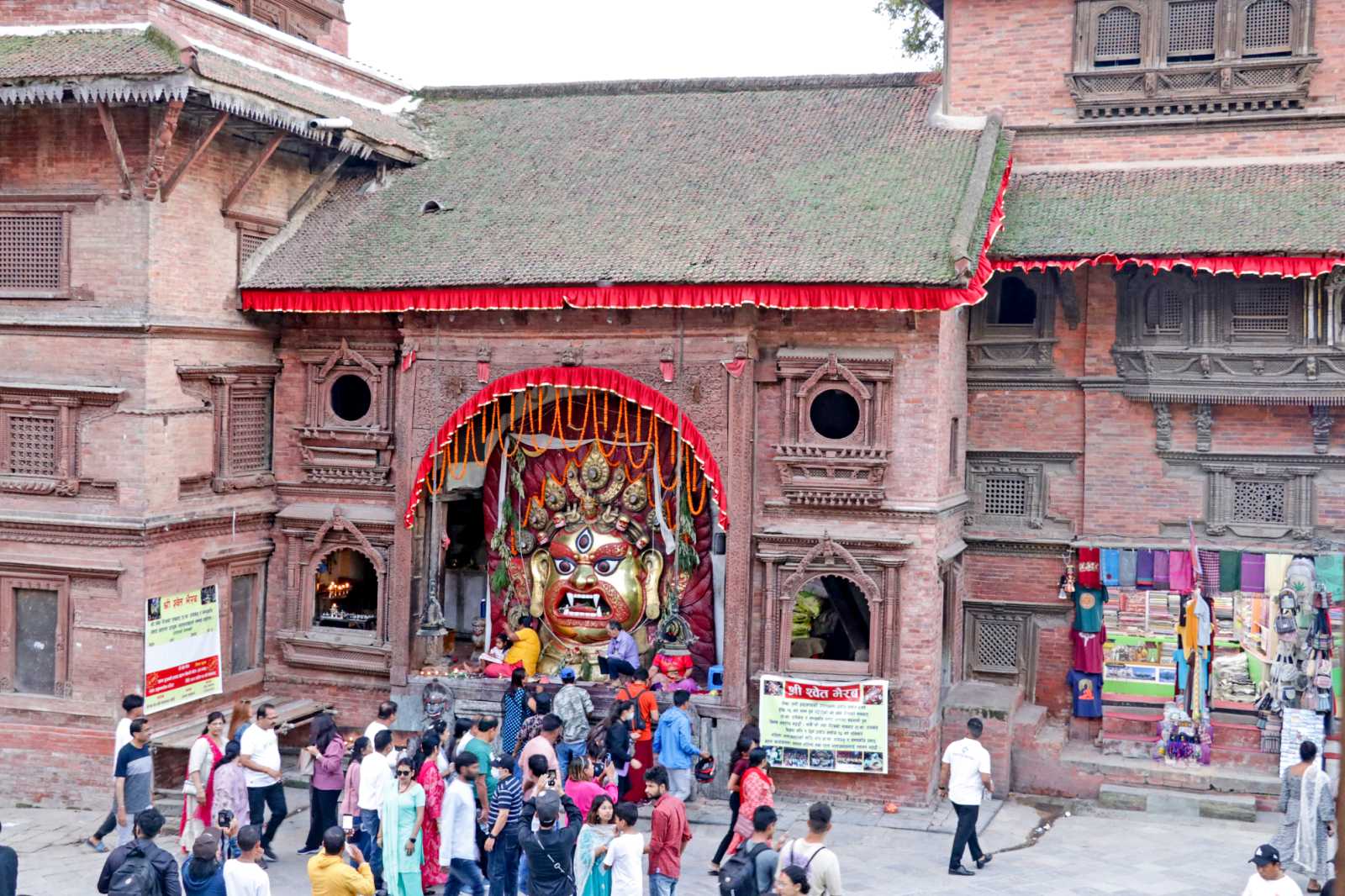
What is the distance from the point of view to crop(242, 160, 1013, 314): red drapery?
16.3 meters

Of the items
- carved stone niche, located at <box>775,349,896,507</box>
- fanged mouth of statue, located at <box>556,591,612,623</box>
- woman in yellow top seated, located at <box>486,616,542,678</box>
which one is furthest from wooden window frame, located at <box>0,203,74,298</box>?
carved stone niche, located at <box>775,349,896,507</box>

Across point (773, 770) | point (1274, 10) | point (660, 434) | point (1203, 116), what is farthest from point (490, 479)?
point (1274, 10)

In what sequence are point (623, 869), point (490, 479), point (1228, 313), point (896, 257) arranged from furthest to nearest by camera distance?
point (490, 479), point (1228, 313), point (896, 257), point (623, 869)

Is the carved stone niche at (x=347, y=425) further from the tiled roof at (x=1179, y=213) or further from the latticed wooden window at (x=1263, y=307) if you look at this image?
the latticed wooden window at (x=1263, y=307)

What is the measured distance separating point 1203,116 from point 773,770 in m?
9.75

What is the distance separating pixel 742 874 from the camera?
33.9 ft

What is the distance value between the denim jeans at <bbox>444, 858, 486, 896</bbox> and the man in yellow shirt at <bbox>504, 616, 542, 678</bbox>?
5.86 m

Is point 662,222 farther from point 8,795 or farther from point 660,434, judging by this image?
point 8,795

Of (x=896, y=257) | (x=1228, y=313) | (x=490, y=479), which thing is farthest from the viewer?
(x=490, y=479)

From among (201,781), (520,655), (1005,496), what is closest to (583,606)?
(520,655)

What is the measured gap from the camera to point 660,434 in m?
18.5

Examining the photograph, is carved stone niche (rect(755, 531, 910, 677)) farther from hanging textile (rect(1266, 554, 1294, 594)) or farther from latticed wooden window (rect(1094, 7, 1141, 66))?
latticed wooden window (rect(1094, 7, 1141, 66))

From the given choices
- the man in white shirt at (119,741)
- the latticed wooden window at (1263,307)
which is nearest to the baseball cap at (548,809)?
the man in white shirt at (119,741)

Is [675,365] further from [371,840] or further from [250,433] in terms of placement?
[371,840]
